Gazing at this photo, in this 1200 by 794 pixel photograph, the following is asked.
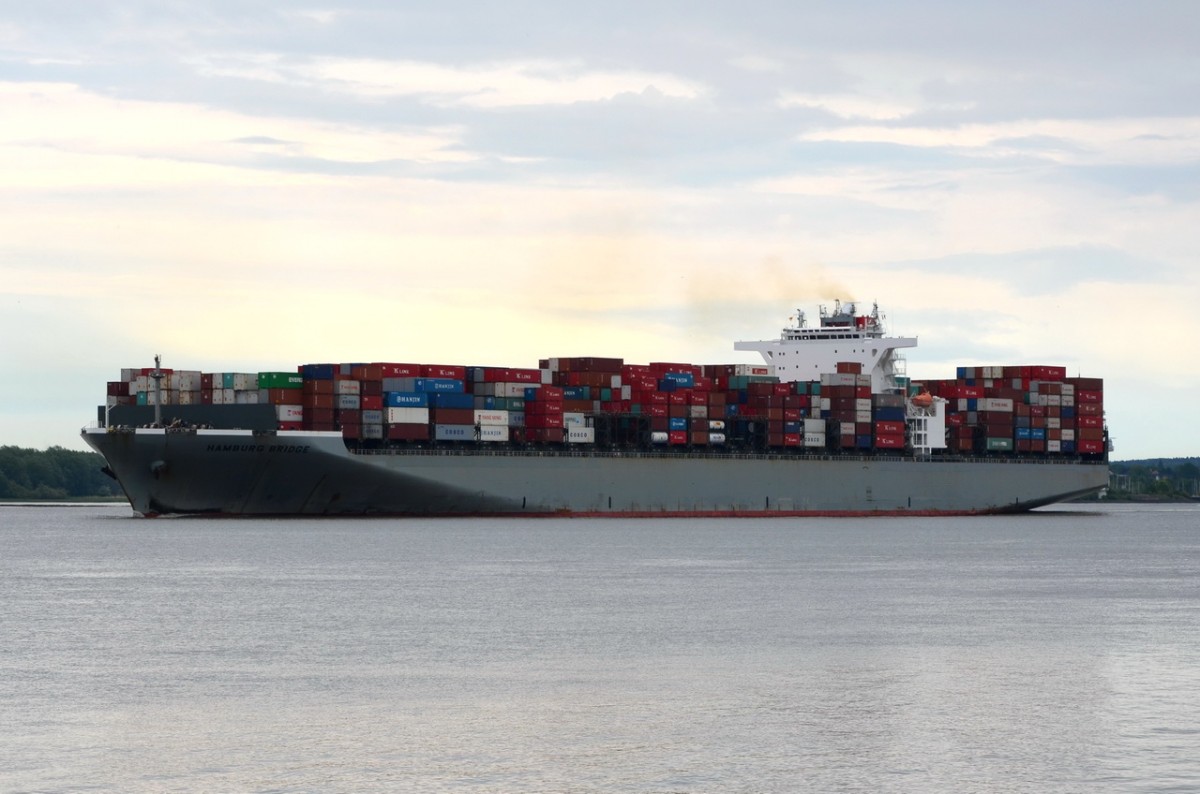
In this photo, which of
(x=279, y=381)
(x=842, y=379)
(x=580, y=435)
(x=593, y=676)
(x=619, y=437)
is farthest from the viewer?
(x=842, y=379)

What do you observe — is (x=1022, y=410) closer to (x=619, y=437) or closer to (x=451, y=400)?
(x=619, y=437)

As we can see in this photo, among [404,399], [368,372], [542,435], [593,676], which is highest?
[368,372]

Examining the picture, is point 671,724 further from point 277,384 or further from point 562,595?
point 277,384

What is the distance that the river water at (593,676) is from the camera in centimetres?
2038

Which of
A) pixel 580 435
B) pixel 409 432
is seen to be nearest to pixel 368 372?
pixel 409 432

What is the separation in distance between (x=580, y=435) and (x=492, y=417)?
17.7ft

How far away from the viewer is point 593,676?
2773cm

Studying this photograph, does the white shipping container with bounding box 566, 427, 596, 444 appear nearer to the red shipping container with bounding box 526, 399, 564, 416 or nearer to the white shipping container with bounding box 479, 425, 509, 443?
the red shipping container with bounding box 526, 399, 564, 416

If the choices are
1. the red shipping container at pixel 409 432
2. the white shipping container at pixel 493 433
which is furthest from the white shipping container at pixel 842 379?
the red shipping container at pixel 409 432

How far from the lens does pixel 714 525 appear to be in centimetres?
8462

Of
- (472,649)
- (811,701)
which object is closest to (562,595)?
(472,649)

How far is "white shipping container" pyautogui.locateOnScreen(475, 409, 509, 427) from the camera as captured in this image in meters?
78.5

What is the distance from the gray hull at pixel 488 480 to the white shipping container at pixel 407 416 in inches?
56.7

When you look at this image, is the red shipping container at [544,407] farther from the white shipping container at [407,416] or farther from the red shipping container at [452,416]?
the white shipping container at [407,416]
